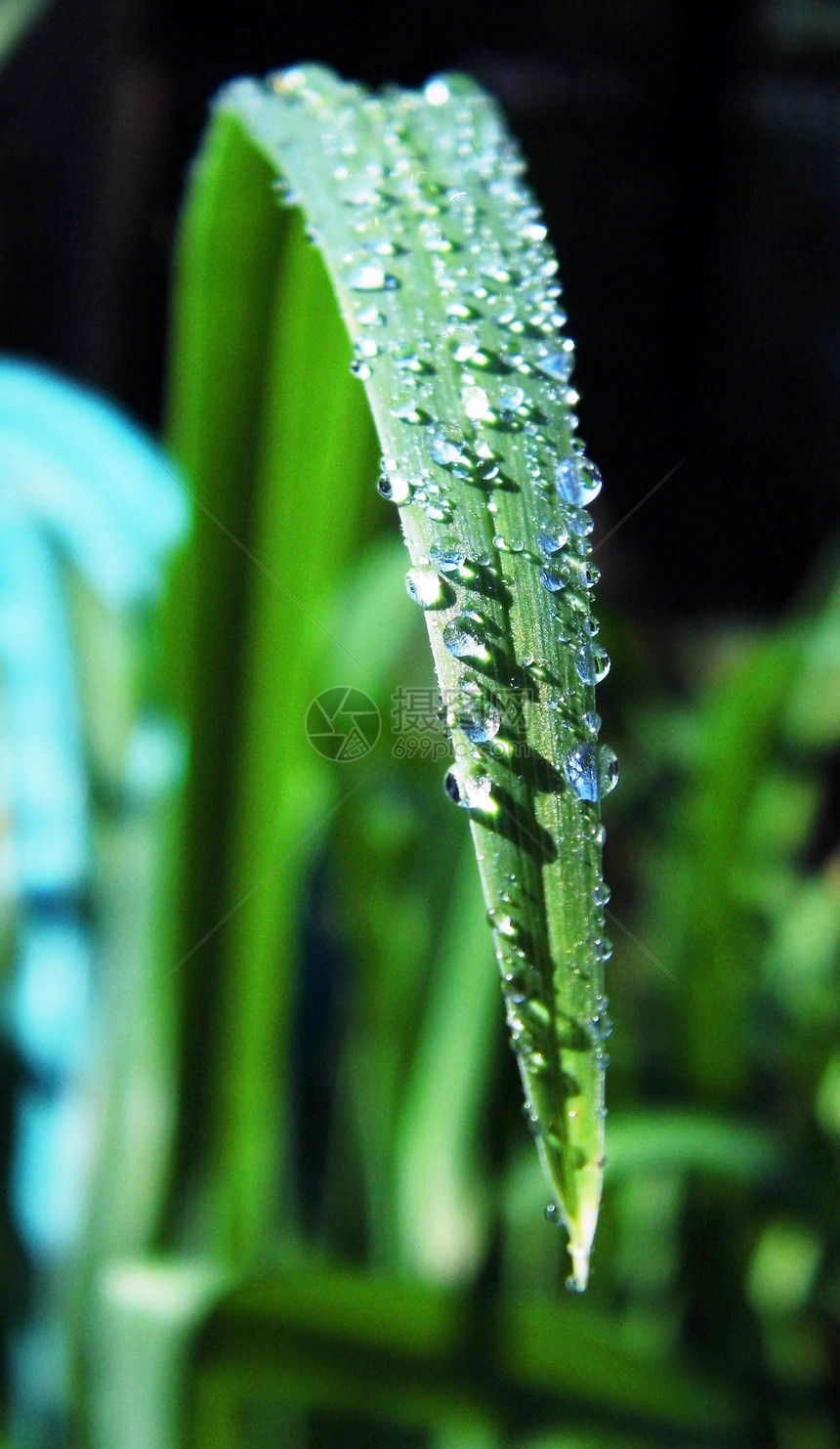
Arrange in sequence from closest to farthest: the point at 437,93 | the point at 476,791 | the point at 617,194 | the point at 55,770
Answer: the point at 476,791 < the point at 437,93 < the point at 55,770 < the point at 617,194

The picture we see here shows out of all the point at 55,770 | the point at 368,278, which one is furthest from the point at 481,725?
the point at 55,770

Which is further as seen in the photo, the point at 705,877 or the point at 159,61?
the point at 159,61

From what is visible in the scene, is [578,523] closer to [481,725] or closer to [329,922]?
[481,725]

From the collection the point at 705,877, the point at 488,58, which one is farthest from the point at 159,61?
the point at 705,877

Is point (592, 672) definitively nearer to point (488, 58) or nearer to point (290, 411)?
point (290, 411)

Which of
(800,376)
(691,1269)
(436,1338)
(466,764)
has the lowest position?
(691,1269)

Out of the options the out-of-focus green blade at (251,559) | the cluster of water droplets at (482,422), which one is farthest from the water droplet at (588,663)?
the out-of-focus green blade at (251,559)

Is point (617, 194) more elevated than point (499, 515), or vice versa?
point (617, 194)

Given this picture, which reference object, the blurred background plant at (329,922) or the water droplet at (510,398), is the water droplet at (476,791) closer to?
the water droplet at (510,398)
